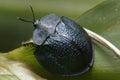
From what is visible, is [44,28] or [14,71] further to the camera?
[44,28]

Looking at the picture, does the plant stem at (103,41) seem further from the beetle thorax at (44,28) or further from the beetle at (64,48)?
the beetle thorax at (44,28)

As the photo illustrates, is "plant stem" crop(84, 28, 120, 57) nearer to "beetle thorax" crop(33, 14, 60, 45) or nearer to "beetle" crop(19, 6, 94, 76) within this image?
"beetle" crop(19, 6, 94, 76)

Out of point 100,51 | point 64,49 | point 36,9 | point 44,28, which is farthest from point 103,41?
point 36,9

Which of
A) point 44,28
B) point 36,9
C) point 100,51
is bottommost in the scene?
point 100,51

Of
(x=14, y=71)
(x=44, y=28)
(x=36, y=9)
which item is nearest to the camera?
(x=14, y=71)

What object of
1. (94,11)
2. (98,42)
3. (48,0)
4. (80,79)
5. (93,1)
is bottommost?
(80,79)

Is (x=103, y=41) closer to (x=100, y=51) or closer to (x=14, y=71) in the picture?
(x=100, y=51)

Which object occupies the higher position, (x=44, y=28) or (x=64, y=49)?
(x=44, y=28)

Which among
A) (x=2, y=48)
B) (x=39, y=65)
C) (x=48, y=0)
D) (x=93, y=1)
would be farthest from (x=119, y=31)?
(x=2, y=48)

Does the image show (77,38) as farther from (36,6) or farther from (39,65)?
(36,6)
